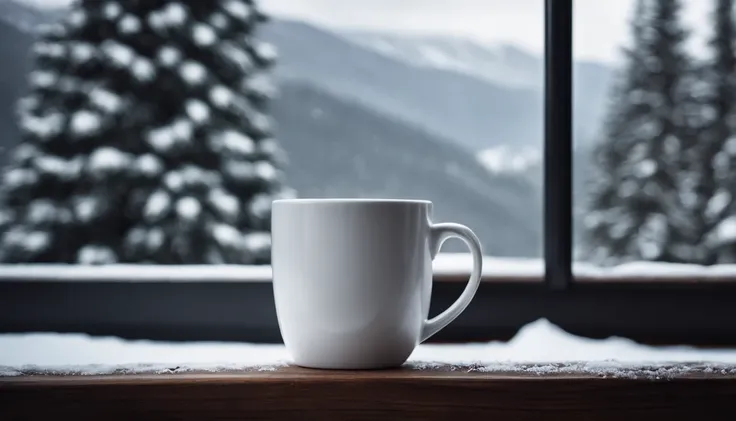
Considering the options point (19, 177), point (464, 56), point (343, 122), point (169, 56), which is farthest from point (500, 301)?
point (464, 56)

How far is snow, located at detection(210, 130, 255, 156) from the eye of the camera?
3.51 m

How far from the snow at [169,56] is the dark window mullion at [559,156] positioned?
2701 mm

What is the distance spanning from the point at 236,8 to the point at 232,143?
27.8 inches

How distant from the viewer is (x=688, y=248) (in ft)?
15.1

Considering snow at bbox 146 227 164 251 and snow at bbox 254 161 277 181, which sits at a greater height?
snow at bbox 254 161 277 181

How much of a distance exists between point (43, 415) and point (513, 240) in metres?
6.63

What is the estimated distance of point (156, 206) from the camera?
10.8 feet

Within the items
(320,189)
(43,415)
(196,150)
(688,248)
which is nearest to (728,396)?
(43,415)

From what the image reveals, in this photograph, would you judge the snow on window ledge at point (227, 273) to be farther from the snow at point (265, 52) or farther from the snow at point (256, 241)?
the snow at point (265, 52)

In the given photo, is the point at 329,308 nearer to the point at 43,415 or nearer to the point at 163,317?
the point at 43,415

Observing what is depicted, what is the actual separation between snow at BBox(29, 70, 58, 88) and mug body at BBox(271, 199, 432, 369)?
10.7 feet

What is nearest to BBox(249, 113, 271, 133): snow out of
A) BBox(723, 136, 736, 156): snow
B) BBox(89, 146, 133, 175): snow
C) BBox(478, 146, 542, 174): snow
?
BBox(89, 146, 133, 175): snow

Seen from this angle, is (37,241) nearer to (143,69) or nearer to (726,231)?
(143,69)

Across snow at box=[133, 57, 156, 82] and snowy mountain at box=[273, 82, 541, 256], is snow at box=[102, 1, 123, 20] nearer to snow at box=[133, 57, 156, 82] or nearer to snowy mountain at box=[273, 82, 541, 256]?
snow at box=[133, 57, 156, 82]
